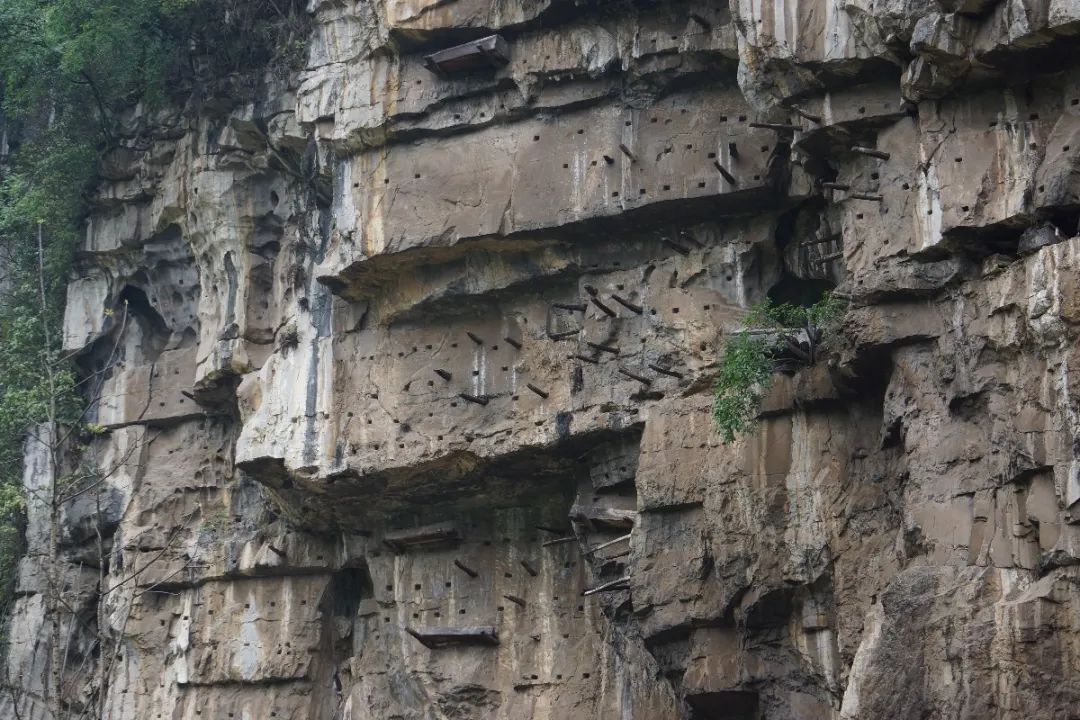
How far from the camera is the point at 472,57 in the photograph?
853 inches

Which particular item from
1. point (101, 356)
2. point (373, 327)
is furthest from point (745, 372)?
point (101, 356)

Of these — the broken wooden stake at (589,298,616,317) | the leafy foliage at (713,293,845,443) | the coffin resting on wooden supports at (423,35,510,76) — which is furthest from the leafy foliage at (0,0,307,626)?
the leafy foliage at (713,293,845,443)

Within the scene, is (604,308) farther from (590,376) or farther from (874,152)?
(874,152)

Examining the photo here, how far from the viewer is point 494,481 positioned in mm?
21938

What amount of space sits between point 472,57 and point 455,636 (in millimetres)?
7409

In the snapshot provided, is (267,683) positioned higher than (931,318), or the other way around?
(931,318)

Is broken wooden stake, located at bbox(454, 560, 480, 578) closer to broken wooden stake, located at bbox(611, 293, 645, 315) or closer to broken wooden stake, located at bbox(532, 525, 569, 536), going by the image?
broken wooden stake, located at bbox(532, 525, 569, 536)

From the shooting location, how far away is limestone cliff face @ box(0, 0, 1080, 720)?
16141 millimetres

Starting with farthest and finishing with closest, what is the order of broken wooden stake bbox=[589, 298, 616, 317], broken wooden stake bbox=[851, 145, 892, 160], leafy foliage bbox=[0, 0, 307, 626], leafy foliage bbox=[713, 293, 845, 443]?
1. leafy foliage bbox=[0, 0, 307, 626]
2. broken wooden stake bbox=[589, 298, 616, 317]
3. leafy foliage bbox=[713, 293, 845, 443]
4. broken wooden stake bbox=[851, 145, 892, 160]

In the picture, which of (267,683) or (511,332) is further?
(267,683)

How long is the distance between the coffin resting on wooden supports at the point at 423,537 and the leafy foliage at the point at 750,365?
5023 mm

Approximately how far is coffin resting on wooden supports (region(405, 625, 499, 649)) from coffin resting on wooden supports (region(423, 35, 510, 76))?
720 cm

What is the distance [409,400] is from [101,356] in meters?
7.00

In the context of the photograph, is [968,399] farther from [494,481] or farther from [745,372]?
[494,481]
